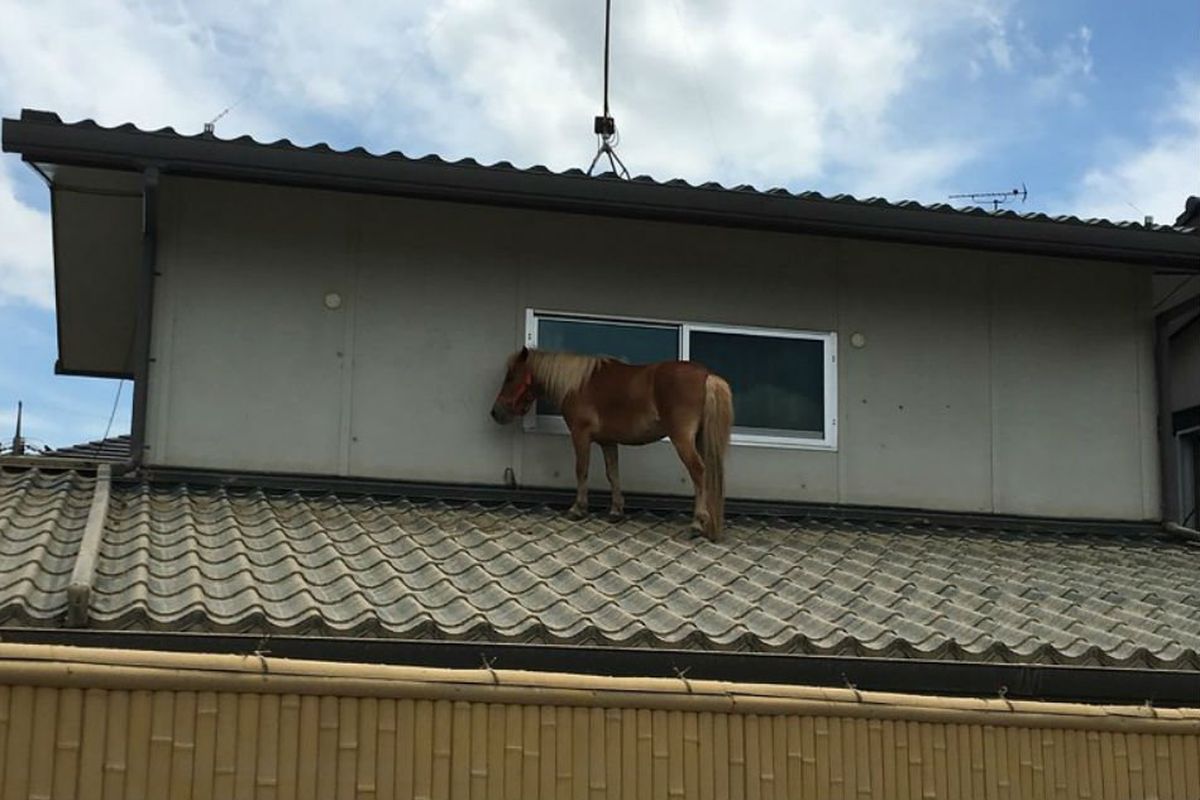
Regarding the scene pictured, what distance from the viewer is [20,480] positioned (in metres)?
7.29

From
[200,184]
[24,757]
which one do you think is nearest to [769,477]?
[200,184]

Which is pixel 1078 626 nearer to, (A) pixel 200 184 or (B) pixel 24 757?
(B) pixel 24 757

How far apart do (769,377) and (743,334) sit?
0.34 metres

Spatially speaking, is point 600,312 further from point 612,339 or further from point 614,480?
point 614,480

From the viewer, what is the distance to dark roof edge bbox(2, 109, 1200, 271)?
286 inches

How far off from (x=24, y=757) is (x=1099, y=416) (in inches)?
309

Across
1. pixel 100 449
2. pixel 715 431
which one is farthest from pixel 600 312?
pixel 100 449

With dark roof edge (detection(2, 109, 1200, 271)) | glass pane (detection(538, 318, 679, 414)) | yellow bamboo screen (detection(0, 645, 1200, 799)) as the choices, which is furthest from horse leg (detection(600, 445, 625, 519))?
yellow bamboo screen (detection(0, 645, 1200, 799))

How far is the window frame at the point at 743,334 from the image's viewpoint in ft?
27.4

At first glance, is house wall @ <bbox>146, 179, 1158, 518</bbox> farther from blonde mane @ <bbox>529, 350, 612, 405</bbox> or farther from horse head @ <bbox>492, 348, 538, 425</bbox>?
blonde mane @ <bbox>529, 350, 612, 405</bbox>

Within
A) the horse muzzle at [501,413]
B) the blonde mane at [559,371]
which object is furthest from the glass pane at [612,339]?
the horse muzzle at [501,413]

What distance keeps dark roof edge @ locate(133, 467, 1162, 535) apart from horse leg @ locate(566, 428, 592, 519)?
24 cm

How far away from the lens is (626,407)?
7.89 meters

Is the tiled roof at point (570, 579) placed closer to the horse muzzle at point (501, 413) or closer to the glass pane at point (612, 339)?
the horse muzzle at point (501, 413)
